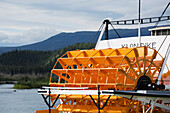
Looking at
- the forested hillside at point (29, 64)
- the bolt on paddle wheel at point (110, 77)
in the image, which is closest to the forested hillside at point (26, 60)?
the forested hillside at point (29, 64)

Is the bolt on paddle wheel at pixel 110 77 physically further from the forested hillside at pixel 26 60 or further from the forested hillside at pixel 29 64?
the forested hillside at pixel 26 60

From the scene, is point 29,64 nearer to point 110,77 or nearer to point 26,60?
point 26,60

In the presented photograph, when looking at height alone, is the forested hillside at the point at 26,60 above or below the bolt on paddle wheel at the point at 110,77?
above

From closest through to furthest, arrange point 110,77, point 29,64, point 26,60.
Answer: point 110,77 → point 29,64 → point 26,60

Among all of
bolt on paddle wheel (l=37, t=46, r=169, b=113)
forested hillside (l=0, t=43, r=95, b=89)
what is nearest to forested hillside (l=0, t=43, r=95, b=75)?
forested hillside (l=0, t=43, r=95, b=89)

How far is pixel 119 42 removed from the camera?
41.1 ft

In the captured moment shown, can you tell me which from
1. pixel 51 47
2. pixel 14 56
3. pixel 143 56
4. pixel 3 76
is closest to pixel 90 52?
pixel 143 56

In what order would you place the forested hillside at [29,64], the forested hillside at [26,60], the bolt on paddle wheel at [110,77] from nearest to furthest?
the bolt on paddle wheel at [110,77]
the forested hillside at [29,64]
the forested hillside at [26,60]

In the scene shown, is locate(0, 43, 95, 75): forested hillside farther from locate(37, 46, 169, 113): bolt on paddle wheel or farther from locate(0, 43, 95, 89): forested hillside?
locate(37, 46, 169, 113): bolt on paddle wheel

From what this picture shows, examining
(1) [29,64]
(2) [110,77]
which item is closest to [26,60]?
(1) [29,64]

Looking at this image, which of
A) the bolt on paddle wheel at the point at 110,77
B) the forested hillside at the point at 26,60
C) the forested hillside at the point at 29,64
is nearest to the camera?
the bolt on paddle wheel at the point at 110,77

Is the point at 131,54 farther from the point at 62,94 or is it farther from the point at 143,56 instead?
the point at 62,94

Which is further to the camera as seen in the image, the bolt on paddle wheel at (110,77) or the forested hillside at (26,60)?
the forested hillside at (26,60)

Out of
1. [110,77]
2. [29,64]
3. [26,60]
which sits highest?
[26,60]
